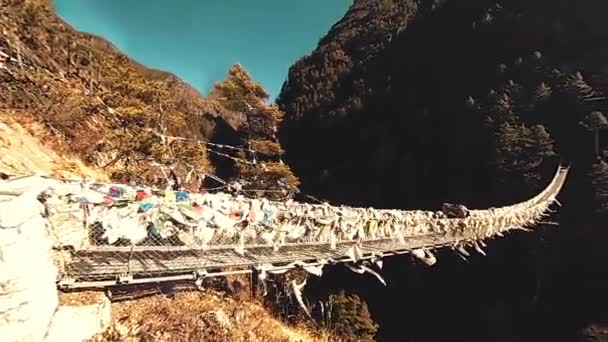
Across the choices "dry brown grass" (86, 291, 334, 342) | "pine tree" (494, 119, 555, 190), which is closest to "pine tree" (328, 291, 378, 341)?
"dry brown grass" (86, 291, 334, 342)

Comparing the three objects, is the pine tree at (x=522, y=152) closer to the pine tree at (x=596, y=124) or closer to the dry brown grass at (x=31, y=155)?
the pine tree at (x=596, y=124)

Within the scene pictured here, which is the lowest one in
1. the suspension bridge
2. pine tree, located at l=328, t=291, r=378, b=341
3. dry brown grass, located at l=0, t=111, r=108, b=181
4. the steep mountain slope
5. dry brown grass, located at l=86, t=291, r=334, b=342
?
pine tree, located at l=328, t=291, r=378, b=341

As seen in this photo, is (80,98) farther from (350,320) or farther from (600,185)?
(600,185)

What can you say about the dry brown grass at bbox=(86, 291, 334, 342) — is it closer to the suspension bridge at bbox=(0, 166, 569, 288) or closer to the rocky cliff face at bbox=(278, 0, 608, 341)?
the suspension bridge at bbox=(0, 166, 569, 288)

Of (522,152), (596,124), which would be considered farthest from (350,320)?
(596,124)

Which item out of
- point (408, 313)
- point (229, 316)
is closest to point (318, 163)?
point (408, 313)

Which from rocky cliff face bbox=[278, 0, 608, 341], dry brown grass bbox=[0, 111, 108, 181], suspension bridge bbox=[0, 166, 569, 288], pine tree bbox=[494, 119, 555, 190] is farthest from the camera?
pine tree bbox=[494, 119, 555, 190]

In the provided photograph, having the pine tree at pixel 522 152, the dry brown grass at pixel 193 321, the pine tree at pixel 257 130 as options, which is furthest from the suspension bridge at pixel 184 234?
the pine tree at pixel 522 152
